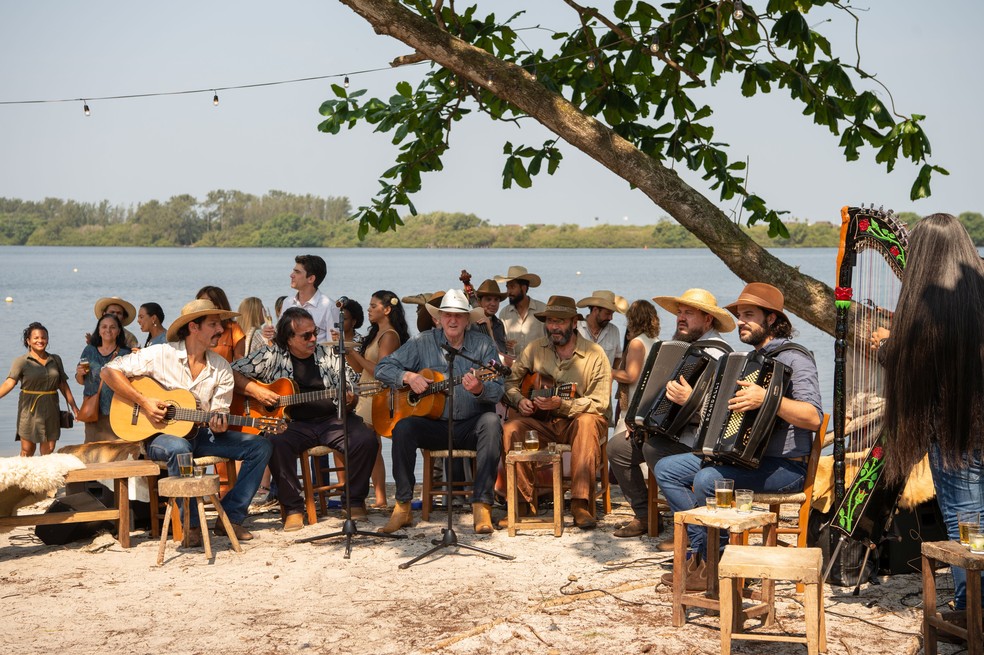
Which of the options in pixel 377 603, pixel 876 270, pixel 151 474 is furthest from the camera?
pixel 151 474

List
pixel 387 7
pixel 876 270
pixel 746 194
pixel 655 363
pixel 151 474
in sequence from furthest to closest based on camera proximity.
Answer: pixel 746 194
pixel 387 7
pixel 151 474
pixel 655 363
pixel 876 270

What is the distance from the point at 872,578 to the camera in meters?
5.89

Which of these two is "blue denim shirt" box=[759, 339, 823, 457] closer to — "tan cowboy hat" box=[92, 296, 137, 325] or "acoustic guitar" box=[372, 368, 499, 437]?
"acoustic guitar" box=[372, 368, 499, 437]

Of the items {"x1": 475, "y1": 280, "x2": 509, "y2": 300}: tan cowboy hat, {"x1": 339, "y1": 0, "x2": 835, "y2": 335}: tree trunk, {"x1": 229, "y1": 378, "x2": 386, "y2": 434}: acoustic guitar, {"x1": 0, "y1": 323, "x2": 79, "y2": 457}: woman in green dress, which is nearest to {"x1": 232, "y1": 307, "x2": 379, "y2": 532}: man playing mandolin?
{"x1": 229, "y1": 378, "x2": 386, "y2": 434}: acoustic guitar

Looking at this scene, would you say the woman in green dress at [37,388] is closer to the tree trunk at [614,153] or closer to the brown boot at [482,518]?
the brown boot at [482,518]

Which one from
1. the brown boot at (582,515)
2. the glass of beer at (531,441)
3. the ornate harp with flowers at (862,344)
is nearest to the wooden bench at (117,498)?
the glass of beer at (531,441)

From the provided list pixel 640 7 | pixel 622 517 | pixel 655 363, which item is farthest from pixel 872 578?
pixel 640 7

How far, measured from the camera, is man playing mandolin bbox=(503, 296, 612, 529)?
24.7ft

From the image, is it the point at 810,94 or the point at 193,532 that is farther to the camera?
the point at 810,94

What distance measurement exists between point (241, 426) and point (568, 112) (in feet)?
9.75

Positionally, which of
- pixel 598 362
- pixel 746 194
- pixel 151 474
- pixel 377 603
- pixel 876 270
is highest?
pixel 746 194

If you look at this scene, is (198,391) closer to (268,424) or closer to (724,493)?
(268,424)

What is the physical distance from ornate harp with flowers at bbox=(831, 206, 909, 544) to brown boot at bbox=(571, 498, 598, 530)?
6.99ft

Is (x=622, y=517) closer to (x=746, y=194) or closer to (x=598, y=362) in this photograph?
(x=598, y=362)
